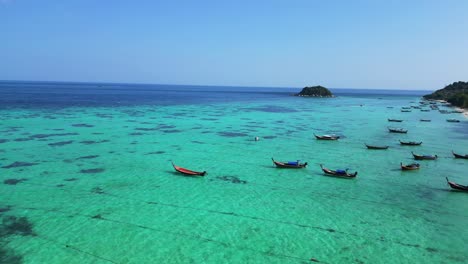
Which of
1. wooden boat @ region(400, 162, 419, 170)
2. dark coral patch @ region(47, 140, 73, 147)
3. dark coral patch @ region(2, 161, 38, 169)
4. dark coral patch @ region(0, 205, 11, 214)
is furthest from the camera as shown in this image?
dark coral patch @ region(47, 140, 73, 147)

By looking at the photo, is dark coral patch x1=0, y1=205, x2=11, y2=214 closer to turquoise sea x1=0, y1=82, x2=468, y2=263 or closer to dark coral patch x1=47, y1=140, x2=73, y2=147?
turquoise sea x1=0, y1=82, x2=468, y2=263

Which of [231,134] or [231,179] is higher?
[231,134]

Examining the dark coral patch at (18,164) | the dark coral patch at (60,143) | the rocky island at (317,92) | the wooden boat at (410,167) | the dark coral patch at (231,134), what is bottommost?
the dark coral patch at (18,164)

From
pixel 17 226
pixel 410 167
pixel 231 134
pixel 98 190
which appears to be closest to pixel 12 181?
pixel 98 190

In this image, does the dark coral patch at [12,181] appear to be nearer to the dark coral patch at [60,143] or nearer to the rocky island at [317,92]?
the dark coral patch at [60,143]

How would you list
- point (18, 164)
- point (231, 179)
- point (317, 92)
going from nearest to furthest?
point (231, 179), point (18, 164), point (317, 92)

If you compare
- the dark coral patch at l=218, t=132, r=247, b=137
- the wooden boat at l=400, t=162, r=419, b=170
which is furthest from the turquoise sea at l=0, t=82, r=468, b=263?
the dark coral patch at l=218, t=132, r=247, b=137

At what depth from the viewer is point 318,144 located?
4116 cm

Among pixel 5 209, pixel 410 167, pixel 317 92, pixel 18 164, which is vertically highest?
pixel 317 92

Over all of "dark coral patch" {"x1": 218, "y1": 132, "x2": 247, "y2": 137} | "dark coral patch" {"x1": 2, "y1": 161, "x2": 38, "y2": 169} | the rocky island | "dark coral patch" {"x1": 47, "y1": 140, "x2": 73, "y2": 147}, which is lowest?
"dark coral patch" {"x1": 2, "y1": 161, "x2": 38, "y2": 169}

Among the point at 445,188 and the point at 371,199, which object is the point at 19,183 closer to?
the point at 371,199

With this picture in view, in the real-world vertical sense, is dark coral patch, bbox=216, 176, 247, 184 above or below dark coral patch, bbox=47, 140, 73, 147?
below

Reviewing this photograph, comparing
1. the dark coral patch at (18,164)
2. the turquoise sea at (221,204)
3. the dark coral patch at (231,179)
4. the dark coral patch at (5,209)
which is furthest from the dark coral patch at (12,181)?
the dark coral patch at (231,179)

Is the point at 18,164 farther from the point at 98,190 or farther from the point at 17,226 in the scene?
the point at 17,226
